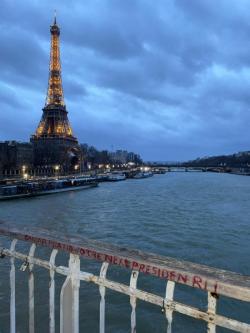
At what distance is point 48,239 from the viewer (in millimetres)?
2775

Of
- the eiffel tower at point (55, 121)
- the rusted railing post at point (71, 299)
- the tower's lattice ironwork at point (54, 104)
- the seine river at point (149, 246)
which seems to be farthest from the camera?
the tower's lattice ironwork at point (54, 104)

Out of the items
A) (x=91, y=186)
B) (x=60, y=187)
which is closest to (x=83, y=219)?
(x=60, y=187)

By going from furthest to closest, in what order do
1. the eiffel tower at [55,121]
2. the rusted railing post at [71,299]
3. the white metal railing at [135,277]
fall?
the eiffel tower at [55,121]
the rusted railing post at [71,299]
the white metal railing at [135,277]

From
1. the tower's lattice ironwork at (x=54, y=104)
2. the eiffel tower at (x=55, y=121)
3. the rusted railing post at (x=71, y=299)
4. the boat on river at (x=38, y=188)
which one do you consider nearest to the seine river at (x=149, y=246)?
the rusted railing post at (x=71, y=299)

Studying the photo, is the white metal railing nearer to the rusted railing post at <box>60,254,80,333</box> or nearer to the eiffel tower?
the rusted railing post at <box>60,254,80,333</box>

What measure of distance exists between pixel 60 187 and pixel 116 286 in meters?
58.6

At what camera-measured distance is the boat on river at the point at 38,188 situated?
47.0m

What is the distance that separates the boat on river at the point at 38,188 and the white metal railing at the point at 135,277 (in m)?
43.7

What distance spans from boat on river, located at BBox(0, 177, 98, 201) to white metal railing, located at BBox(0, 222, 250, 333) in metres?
43.7

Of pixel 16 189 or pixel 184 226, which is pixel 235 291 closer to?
pixel 184 226

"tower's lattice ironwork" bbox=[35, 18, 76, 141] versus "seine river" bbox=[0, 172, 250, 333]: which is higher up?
"tower's lattice ironwork" bbox=[35, 18, 76, 141]

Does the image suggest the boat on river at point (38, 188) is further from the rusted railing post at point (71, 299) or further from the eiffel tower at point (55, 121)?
the rusted railing post at point (71, 299)

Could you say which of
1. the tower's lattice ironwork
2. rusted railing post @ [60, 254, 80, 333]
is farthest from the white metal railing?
the tower's lattice ironwork

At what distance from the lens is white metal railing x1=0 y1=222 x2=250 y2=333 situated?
6.40 ft
